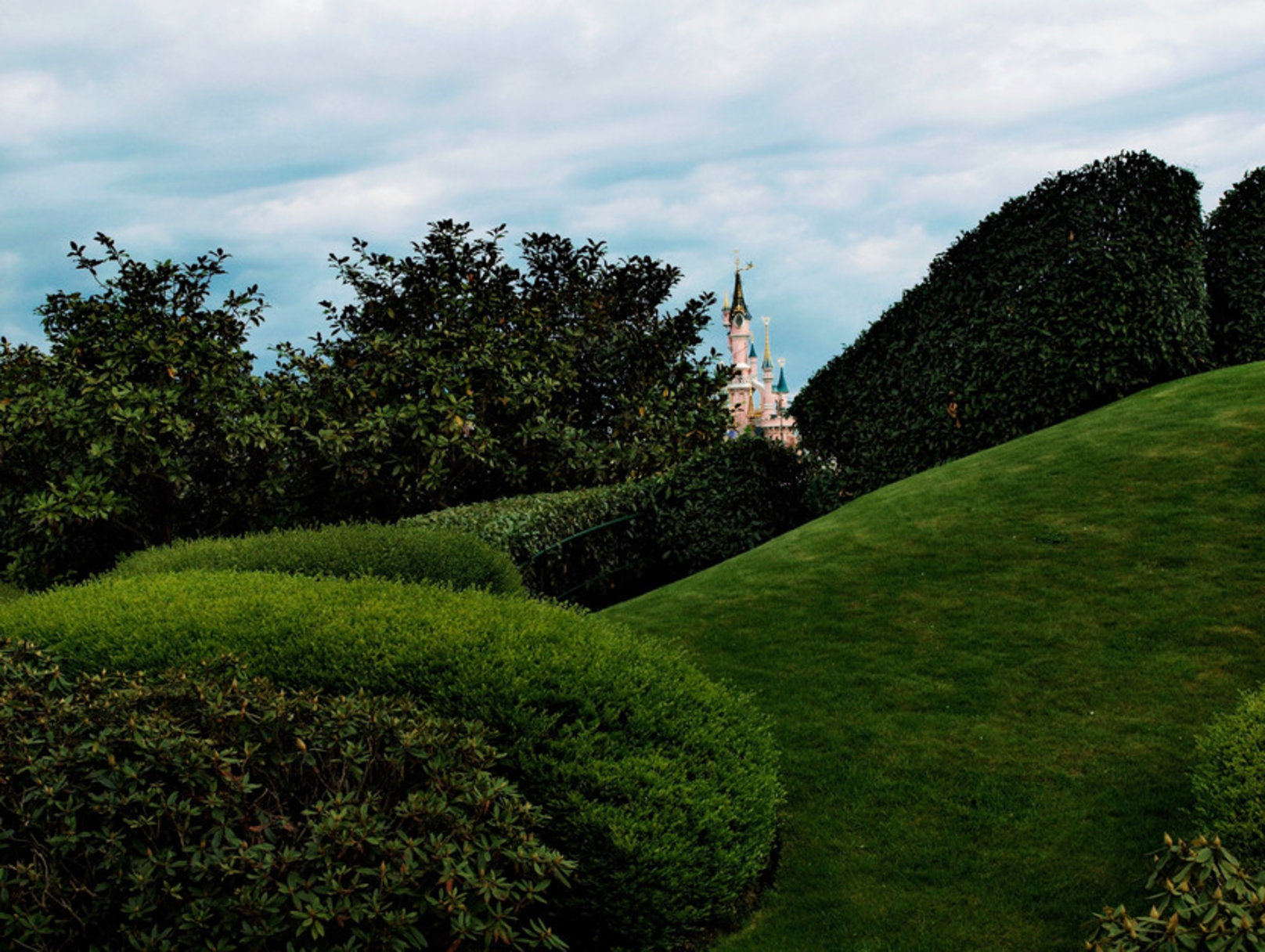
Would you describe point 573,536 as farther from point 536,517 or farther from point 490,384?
point 490,384

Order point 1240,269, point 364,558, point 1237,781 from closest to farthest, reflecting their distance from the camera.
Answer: point 1237,781, point 364,558, point 1240,269

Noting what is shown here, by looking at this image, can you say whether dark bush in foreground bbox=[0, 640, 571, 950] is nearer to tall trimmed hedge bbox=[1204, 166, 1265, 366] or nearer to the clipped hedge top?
the clipped hedge top

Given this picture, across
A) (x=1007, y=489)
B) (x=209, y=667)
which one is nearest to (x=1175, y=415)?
(x=1007, y=489)

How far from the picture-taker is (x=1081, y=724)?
19.6 ft

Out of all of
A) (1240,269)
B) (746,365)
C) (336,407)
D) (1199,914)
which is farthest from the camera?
(746,365)

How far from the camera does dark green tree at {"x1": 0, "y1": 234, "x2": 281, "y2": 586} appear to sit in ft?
41.4

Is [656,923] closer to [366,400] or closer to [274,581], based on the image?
[274,581]

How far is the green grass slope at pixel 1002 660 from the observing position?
4793mm

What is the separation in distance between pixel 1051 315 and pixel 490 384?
25.3ft

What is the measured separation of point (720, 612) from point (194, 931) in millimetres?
5276

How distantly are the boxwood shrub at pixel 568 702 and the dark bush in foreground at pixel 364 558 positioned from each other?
7.10 ft

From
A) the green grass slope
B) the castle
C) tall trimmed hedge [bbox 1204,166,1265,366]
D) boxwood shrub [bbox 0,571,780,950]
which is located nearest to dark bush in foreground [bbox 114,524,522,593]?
the green grass slope

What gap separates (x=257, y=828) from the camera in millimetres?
3932

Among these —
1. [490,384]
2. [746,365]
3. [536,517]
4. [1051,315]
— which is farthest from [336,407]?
[746,365]
